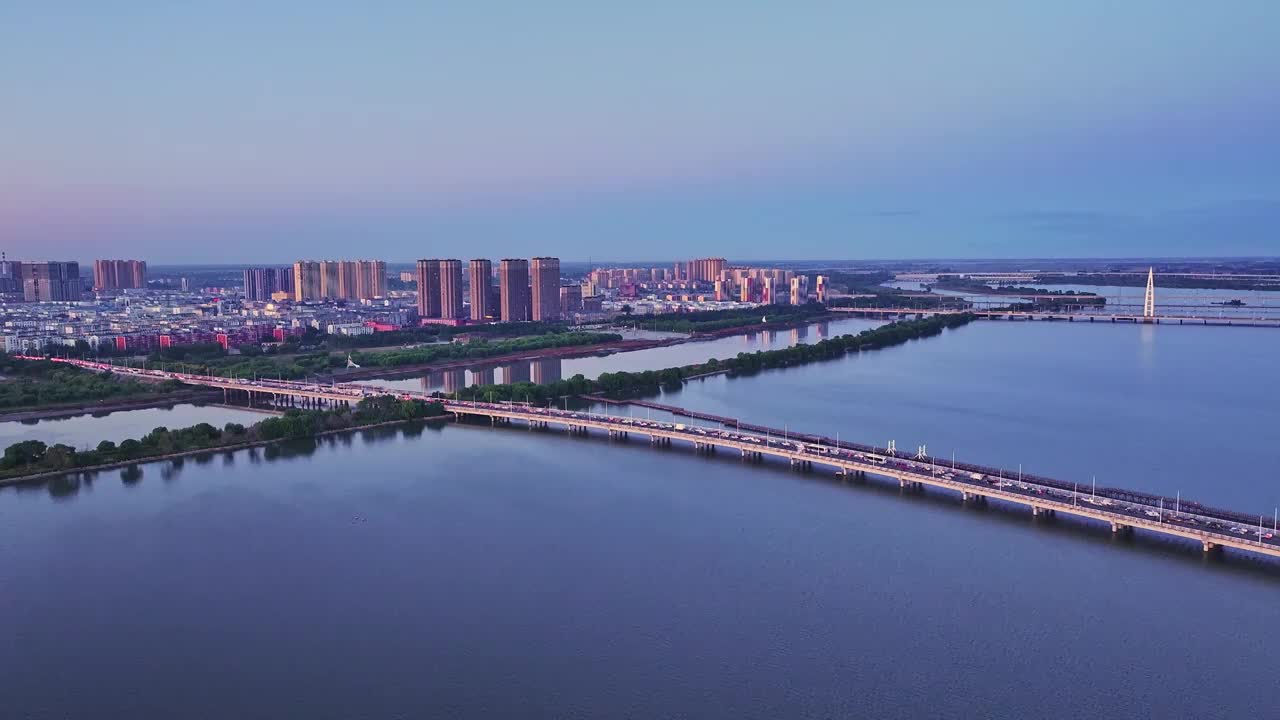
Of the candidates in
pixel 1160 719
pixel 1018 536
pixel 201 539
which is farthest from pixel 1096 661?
pixel 201 539

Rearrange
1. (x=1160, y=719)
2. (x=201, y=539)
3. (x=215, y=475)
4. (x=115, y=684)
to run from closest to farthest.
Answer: (x=1160, y=719) → (x=115, y=684) → (x=201, y=539) → (x=215, y=475)

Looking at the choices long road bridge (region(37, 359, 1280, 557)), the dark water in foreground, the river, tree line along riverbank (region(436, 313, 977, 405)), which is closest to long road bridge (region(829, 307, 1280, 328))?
tree line along riverbank (region(436, 313, 977, 405))

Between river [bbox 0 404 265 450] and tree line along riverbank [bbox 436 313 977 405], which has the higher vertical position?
tree line along riverbank [bbox 436 313 977 405]

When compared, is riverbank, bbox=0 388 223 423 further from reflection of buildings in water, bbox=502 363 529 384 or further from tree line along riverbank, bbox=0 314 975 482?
reflection of buildings in water, bbox=502 363 529 384

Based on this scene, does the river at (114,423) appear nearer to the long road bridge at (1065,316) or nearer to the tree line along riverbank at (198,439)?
the tree line along riverbank at (198,439)

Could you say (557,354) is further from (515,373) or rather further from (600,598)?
(600,598)

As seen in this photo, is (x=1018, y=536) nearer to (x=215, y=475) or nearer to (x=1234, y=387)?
(x=215, y=475)
